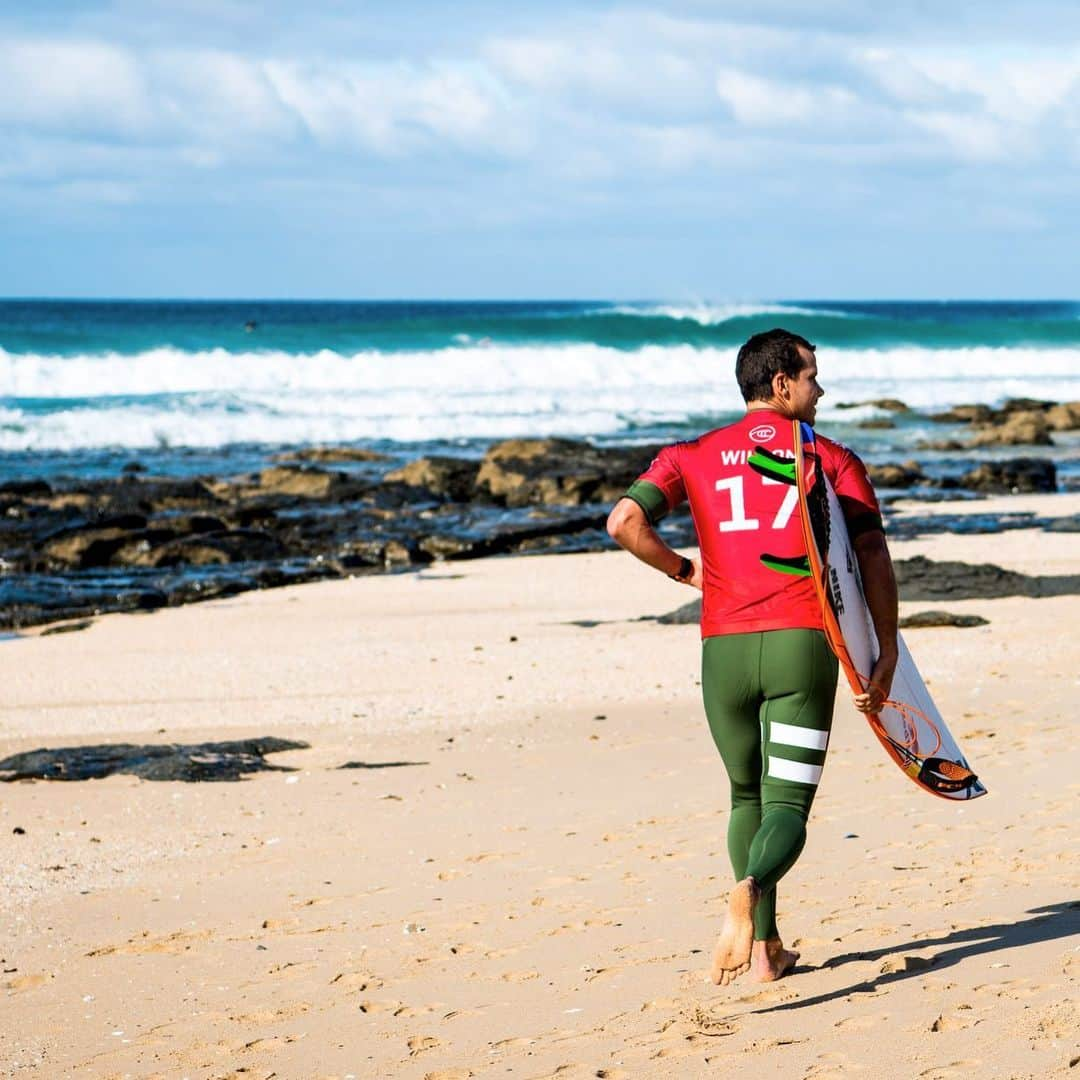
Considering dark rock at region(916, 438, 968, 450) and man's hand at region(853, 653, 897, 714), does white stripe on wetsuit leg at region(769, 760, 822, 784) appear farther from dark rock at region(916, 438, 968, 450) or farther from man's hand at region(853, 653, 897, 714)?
dark rock at region(916, 438, 968, 450)

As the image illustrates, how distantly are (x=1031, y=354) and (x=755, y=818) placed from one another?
58064mm

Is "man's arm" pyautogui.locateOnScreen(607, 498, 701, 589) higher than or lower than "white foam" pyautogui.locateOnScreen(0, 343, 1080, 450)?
lower

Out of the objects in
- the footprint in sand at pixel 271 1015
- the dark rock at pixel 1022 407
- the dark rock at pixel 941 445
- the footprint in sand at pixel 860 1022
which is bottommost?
the footprint in sand at pixel 271 1015

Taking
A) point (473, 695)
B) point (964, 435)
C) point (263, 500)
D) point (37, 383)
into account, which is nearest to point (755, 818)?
point (473, 695)

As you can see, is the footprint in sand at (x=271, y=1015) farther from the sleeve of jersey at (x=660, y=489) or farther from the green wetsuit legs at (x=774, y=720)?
the sleeve of jersey at (x=660, y=489)

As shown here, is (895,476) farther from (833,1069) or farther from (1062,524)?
(833,1069)

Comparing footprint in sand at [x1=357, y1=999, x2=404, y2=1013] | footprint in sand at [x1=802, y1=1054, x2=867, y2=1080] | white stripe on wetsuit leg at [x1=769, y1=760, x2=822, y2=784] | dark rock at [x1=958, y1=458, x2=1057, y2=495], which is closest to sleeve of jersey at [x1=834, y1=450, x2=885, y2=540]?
white stripe on wetsuit leg at [x1=769, y1=760, x2=822, y2=784]

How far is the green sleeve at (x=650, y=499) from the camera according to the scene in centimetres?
401

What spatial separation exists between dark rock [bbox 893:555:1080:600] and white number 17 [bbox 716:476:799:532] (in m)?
7.89

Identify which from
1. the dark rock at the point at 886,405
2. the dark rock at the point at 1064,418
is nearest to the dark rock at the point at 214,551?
the dark rock at the point at 1064,418

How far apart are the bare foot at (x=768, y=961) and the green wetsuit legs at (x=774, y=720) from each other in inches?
5.9

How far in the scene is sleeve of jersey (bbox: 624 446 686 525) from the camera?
402cm

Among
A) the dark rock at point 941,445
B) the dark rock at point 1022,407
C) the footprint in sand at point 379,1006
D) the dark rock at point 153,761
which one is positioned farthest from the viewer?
the dark rock at point 1022,407

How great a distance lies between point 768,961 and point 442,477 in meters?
18.4
